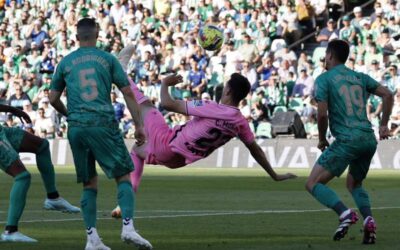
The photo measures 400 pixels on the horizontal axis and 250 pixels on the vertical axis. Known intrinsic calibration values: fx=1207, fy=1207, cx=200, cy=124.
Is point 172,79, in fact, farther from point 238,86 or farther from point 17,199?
point 17,199

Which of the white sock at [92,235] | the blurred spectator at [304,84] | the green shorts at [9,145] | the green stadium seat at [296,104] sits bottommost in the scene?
the green stadium seat at [296,104]

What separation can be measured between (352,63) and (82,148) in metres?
21.3

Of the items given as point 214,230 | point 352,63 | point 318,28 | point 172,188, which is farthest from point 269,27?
point 214,230

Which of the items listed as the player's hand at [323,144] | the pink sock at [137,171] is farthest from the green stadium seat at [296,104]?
the player's hand at [323,144]

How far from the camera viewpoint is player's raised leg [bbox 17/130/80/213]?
1285 cm

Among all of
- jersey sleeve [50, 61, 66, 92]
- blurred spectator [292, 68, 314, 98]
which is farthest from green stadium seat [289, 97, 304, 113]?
jersey sleeve [50, 61, 66, 92]

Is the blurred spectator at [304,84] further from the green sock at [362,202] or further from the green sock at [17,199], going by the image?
the green sock at [17,199]

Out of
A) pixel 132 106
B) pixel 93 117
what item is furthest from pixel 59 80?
pixel 132 106

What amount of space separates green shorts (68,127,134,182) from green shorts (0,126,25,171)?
1301 millimetres

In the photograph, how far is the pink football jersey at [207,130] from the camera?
13.0 m

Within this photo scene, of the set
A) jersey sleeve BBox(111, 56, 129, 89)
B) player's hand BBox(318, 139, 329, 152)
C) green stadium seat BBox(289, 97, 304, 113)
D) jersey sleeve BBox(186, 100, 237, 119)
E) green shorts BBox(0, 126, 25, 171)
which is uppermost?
jersey sleeve BBox(111, 56, 129, 89)

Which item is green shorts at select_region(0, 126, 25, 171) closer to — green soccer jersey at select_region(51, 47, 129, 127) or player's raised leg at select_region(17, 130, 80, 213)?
player's raised leg at select_region(17, 130, 80, 213)

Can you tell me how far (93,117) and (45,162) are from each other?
2.37 meters

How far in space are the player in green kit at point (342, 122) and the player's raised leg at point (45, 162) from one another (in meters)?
2.83
